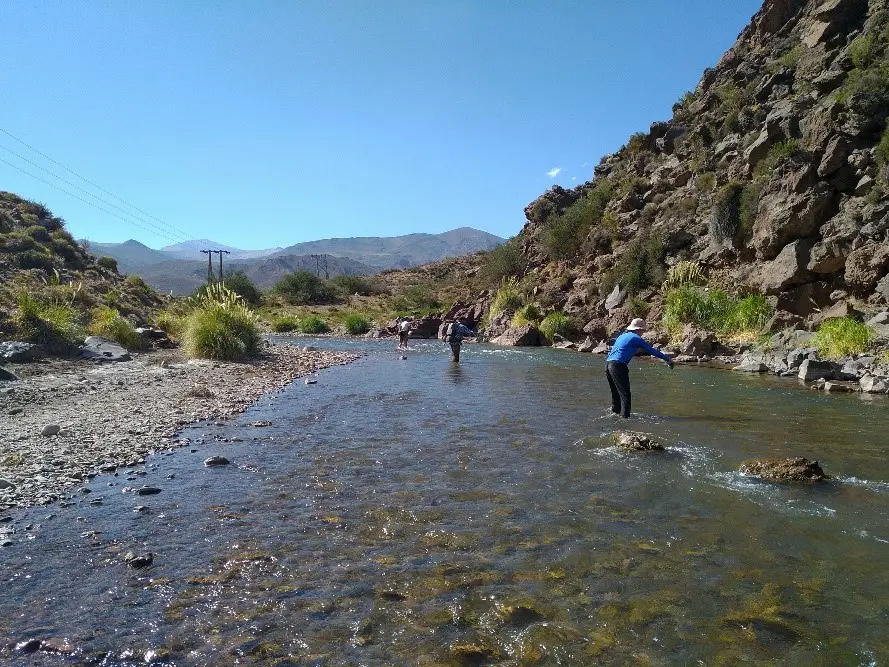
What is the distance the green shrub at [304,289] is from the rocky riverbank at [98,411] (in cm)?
5625

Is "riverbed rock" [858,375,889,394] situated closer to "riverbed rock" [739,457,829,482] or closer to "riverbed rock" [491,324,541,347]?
"riverbed rock" [739,457,829,482]

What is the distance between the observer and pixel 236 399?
40.3 ft

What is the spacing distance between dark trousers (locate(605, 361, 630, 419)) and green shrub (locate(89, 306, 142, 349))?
17204mm

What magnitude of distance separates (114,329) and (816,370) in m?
23.3

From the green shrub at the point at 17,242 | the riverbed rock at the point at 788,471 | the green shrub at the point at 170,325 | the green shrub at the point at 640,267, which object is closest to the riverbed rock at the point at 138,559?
the riverbed rock at the point at 788,471

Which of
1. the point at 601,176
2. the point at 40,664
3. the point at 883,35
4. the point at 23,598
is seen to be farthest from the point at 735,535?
the point at 601,176

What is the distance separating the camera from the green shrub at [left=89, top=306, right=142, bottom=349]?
19.6 meters

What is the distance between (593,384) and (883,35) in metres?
23.8

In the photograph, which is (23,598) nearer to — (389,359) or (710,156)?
(389,359)

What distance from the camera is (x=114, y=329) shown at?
20.0 m

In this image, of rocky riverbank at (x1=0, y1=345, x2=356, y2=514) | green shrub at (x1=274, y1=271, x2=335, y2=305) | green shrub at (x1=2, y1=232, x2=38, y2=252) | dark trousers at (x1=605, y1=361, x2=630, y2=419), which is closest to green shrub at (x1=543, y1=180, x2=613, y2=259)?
rocky riverbank at (x1=0, y1=345, x2=356, y2=514)

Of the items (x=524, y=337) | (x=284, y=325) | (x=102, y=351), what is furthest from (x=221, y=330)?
(x=284, y=325)

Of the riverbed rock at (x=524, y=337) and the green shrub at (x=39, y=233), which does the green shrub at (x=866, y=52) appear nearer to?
the riverbed rock at (x=524, y=337)

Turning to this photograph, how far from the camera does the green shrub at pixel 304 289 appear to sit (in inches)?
2891
